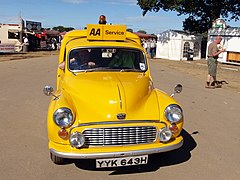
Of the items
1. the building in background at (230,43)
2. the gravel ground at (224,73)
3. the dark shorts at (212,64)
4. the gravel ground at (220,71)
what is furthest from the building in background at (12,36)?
the dark shorts at (212,64)

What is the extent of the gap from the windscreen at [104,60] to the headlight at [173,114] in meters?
1.36

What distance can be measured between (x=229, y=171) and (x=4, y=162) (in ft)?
10.6

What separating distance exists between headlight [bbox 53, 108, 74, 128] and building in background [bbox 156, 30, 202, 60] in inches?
970

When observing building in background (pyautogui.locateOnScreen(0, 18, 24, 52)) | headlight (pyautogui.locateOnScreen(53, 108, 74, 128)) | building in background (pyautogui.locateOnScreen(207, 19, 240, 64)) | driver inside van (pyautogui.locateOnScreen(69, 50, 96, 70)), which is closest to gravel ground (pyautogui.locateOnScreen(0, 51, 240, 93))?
building in background (pyautogui.locateOnScreen(207, 19, 240, 64))

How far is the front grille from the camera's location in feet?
12.4

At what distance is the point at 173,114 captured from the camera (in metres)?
4.12

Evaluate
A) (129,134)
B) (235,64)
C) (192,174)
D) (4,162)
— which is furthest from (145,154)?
(235,64)

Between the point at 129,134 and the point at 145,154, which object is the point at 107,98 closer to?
the point at 129,134

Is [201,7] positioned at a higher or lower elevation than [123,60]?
higher

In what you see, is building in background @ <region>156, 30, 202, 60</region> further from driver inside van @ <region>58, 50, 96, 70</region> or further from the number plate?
the number plate

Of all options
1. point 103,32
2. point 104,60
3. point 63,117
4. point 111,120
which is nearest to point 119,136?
point 111,120

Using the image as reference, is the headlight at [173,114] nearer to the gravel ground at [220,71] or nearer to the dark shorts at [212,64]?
the dark shorts at [212,64]

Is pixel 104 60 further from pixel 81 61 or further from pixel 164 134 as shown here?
pixel 164 134

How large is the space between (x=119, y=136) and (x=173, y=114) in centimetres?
84
